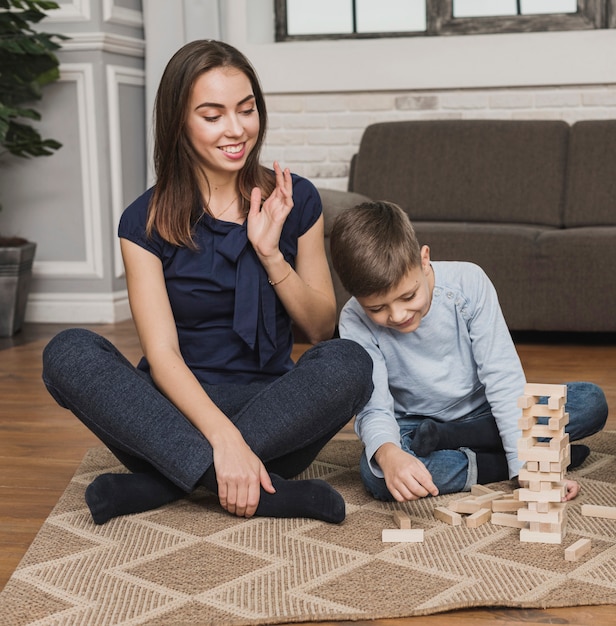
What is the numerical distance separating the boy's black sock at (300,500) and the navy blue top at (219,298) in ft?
0.91

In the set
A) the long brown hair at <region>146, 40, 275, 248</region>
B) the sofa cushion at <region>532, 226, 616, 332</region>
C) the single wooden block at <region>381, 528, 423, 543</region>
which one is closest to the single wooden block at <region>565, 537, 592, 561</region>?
the single wooden block at <region>381, 528, 423, 543</region>

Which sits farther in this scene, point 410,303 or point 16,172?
point 16,172

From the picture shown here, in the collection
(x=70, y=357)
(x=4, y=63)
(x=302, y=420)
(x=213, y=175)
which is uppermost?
(x=4, y=63)

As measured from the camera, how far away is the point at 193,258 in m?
1.88

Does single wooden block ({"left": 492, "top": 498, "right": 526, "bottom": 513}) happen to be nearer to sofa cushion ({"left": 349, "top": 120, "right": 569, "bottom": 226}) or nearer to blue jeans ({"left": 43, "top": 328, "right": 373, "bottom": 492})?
blue jeans ({"left": 43, "top": 328, "right": 373, "bottom": 492})

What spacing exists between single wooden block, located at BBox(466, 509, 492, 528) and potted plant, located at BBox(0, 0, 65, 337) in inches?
97.7

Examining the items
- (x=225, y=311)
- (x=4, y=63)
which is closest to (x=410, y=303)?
(x=225, y=311)

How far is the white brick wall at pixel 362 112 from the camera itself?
4.02 m

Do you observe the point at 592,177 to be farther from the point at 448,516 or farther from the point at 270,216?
the point at 448,516

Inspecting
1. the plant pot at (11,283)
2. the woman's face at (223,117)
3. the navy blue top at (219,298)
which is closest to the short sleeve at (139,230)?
the navy blue top at (219,298)

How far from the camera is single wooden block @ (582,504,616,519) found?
5.45 feet

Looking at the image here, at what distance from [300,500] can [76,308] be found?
2558 millimetres

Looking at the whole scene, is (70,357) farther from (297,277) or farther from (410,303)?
(410,303)

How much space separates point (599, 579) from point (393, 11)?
330cm
